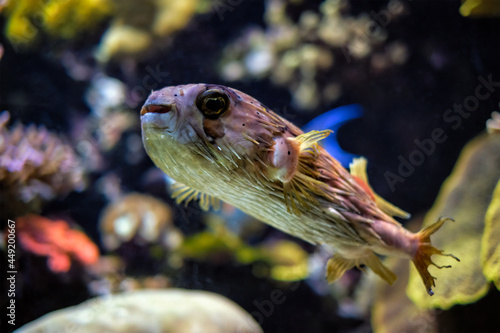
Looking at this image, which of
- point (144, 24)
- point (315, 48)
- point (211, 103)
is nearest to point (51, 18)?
point (144, 24)

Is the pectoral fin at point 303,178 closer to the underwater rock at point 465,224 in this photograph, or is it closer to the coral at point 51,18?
the underwater rock at point 465,224

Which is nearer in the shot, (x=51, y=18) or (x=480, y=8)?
(x=480, y=8)

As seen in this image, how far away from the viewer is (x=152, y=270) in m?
3.45

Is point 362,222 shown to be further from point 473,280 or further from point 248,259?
point 248,259

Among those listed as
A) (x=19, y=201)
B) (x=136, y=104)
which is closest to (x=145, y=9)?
(x=136, y=104)

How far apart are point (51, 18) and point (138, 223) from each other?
231 centimetres

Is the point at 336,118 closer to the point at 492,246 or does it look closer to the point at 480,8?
the point at 480,8

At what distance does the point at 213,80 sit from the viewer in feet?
7.59

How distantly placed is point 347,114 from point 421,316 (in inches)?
77.1

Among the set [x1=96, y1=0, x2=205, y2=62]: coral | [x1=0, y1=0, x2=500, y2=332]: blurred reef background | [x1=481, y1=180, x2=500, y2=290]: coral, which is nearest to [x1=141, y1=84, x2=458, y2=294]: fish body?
[x1=481, y1=180, x2=500, y2=290]: coral

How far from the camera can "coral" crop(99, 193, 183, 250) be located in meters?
3.58

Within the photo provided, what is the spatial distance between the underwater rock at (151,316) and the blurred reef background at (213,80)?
20mm

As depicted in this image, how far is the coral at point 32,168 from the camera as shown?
3.01 metres

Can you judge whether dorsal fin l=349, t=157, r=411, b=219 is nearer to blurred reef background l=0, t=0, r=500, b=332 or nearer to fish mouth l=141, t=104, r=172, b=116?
blurred reef background l=0, t=0, r=500, b=332
